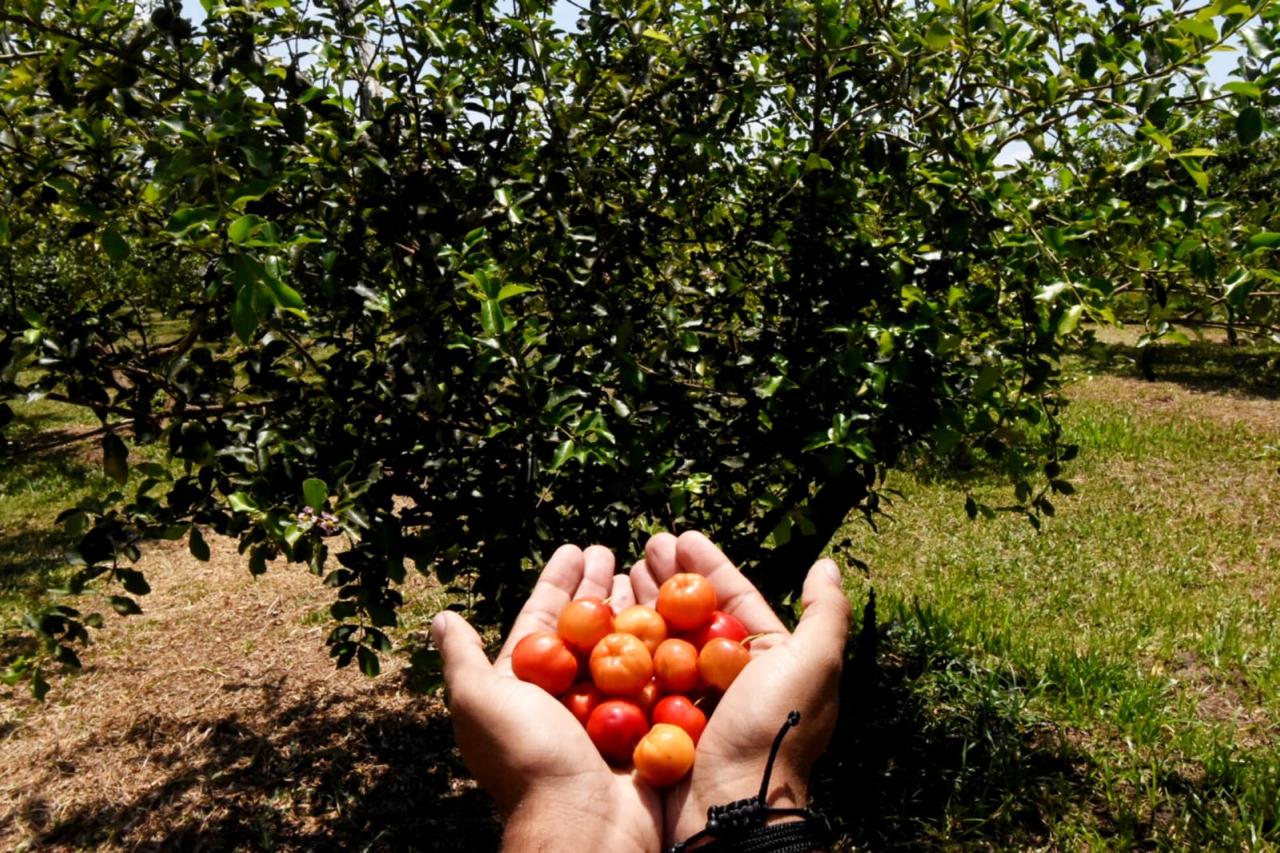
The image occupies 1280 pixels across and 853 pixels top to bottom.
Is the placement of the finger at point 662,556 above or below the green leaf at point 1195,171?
below

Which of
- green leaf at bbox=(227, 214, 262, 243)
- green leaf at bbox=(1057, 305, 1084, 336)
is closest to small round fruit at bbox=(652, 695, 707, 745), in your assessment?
green leaf at bbox=(1057, 305, 1084, 336)

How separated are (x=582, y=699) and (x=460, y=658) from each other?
1.11 ft

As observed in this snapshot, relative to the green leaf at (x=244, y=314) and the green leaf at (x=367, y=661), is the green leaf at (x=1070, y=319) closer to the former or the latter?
the green leaf at (x=244, y=314)

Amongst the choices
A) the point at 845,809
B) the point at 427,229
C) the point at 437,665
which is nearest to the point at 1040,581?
the point at 845,809

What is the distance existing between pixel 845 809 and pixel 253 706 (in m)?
2.79

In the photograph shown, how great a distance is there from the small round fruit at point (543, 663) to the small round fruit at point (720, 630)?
346mm

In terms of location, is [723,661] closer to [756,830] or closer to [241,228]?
[756,830]

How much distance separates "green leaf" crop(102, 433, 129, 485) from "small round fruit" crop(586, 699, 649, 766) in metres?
1.20

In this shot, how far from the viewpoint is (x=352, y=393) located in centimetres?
248

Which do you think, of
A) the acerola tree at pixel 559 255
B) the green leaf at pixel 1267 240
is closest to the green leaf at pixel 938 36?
the acerola tree at pixel 559 255

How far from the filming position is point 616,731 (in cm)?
187

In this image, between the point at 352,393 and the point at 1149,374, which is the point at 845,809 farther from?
the point at 352,393

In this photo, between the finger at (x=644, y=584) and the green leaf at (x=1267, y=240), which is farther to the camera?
the finger at (x=644, y=584)

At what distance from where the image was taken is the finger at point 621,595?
7.73 feet
